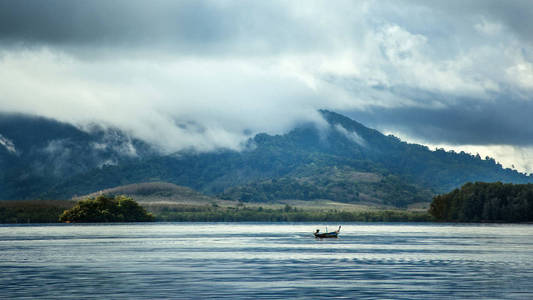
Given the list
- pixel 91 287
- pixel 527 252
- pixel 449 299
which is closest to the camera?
pixel 449 299

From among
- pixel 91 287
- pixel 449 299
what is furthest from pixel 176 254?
pixel 449 299

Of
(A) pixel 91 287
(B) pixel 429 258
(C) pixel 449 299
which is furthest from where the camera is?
(B) pixel 429 258

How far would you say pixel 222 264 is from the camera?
115500mm

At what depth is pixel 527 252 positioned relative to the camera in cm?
13838

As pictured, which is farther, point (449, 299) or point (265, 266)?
point (265, 266)

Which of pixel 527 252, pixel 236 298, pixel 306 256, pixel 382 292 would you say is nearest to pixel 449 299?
pixel 382 292

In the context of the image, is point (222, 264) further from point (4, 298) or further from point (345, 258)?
point (4, 298)

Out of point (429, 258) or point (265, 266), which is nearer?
point (265, 266)

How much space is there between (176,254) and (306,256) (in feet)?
80.6

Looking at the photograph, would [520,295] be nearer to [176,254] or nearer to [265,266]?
[265,266]

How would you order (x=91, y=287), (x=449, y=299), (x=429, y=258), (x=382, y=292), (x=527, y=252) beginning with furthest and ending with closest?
(x=527, y=252)
(x=429, y=258)
(x=91, y=287)
(x=382, y=292)
(x=449, y=299)

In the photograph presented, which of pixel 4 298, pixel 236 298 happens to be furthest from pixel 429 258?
pixel 4 298

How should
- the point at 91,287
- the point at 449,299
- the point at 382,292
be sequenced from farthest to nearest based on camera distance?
the point at 91,287 < the point at 382,292 < the point at 449,299

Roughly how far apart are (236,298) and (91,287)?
→ 19.8 m
